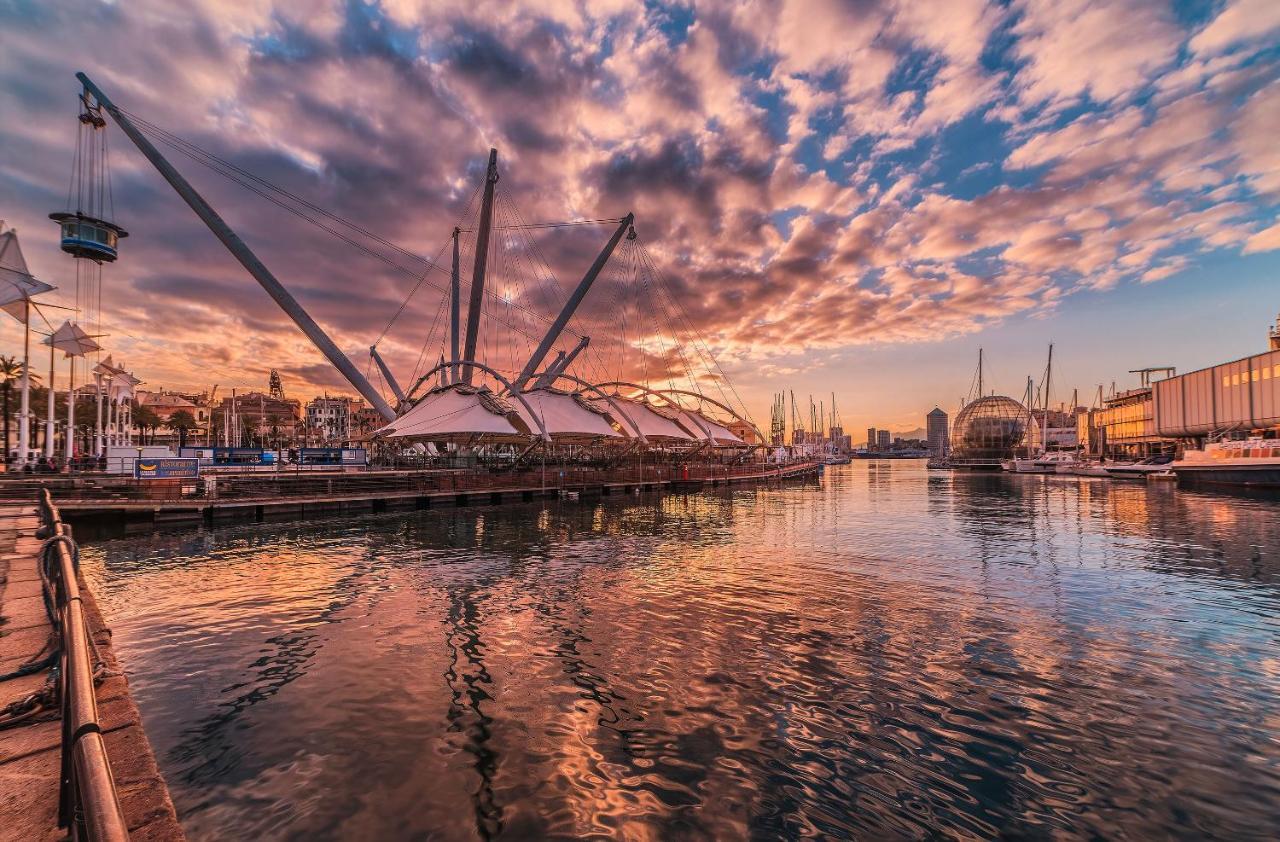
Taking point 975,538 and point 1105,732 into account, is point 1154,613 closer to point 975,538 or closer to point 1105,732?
point 1105,732

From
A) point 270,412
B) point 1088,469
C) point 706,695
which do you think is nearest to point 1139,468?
point 1088,469

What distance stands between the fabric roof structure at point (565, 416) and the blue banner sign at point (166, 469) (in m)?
24.2

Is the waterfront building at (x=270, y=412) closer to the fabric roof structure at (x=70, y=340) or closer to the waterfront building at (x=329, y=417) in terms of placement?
the waterfront building at (x=329, y=417)

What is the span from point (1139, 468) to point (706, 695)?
101 m

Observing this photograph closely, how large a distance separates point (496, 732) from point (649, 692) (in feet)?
8.82

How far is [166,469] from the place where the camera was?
3250 centimetres

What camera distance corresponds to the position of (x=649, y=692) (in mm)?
9438

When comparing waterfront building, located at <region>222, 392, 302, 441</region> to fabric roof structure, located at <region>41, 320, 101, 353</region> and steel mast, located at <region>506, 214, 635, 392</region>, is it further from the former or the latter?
steel mast, located at <region>506, 214, 635, 392</region>

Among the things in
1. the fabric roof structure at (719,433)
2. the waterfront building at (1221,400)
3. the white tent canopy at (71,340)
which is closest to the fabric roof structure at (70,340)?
the white tent canopy at (71,340)

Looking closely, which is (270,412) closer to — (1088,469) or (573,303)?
(573,303)

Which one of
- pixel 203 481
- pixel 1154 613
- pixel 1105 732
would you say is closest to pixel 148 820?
pixel 1105 732

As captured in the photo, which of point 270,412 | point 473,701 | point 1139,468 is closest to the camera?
point 473,701

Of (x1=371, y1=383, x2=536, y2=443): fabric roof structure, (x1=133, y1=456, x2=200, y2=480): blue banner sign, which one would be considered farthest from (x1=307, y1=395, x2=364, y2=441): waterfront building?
(x1=133, y1=456, x2=200, y2=480): blue banner sign

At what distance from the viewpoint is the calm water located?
21.0ft
